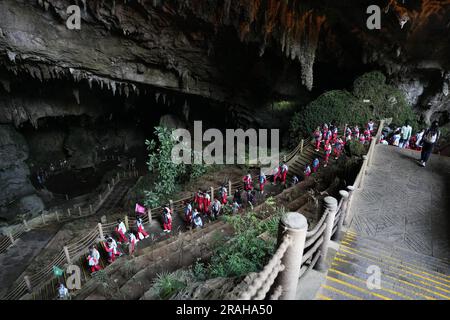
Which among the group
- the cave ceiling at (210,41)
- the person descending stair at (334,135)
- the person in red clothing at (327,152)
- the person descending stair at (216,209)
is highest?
the cave ceiling at (210,41)

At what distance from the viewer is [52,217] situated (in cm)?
1423

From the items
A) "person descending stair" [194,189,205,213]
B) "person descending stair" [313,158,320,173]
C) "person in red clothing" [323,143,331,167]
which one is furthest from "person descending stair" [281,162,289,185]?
"person descending stair" [194,189,205,213]

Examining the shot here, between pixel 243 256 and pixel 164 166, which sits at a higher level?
pixel 243 256

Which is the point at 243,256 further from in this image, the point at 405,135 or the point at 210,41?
the point at 210,41

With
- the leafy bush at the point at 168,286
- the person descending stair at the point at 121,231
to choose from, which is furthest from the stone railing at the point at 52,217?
the leafy bush at the point at 168,286

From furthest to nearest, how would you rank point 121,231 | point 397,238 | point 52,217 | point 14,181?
1. point 14,181
2. point 52,217
3. point 121,231
4. point 397,238

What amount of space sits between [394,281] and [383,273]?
212 millimetres

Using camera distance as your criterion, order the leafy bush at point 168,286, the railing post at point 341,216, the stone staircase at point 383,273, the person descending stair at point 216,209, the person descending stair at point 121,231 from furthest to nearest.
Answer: the person descending stair at point 216,209, the person descending stair at point 121,231, the railing post at point 341,216, the leafy bush at point 168,286, the stone staircase at point 383,273

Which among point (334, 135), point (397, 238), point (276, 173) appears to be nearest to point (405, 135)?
point (334, 135)

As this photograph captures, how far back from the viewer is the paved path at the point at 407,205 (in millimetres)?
6355

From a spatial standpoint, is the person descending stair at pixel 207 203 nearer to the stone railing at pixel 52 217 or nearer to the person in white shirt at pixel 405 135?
the stone railing at pixel 52 217

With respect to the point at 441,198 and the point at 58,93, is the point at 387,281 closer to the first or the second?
the point at 441,198

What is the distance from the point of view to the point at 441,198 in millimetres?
8062

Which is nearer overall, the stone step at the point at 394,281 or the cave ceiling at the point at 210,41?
the stone step at the point at 394,281
